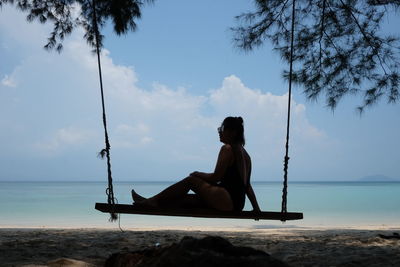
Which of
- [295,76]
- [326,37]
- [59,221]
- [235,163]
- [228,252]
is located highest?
[326,37]

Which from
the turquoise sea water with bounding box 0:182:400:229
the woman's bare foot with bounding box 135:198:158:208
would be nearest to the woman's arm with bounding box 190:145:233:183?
the woman's bare foot with bounding box 135:198:158:208

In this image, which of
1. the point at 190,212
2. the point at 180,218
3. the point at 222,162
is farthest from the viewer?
the point at 180,218

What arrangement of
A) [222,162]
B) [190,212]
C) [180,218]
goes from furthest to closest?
[180,218] < [222,162] < [190,212]

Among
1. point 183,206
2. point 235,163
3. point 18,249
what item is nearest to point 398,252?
point 235,163

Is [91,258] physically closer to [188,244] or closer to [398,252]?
[188,244]

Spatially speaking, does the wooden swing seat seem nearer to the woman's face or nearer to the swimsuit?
the swimsuit

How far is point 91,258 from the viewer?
134 inches

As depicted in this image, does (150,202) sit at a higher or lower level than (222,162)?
lower

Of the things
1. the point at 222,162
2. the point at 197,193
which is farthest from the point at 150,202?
the point at 222,162

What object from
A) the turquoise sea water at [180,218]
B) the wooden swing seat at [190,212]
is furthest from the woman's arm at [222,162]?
the turquoise sea water at [180,218]

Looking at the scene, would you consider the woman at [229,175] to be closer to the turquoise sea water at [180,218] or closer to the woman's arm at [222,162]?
the woman's arm at [222,162]

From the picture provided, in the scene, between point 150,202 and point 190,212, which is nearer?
point 190,212

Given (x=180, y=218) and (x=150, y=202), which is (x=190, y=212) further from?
(x=180, y=218)

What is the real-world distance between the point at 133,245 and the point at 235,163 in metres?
1.50
